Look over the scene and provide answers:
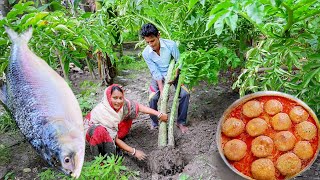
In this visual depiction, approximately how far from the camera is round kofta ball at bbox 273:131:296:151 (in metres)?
2.32

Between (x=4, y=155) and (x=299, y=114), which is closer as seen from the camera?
(x=299, y=114)

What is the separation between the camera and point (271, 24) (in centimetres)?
233

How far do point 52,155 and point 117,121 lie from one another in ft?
5.00

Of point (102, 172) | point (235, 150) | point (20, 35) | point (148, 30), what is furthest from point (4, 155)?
point (235, 150)

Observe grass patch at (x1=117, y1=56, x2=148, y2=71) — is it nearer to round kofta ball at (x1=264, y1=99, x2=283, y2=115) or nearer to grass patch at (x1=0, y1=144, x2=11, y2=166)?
grass patch at (x1=0, y1=144, x2=11, y2=166)

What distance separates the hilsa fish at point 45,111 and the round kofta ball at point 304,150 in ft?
5.09

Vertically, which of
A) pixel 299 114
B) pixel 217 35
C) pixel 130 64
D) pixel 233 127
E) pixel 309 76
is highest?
pixel 217 35

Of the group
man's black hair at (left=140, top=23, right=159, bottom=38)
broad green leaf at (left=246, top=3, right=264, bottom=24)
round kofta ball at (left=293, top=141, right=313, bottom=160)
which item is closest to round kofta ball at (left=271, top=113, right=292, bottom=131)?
round kofta ball at (left=293, top=141, right=313, bottom=160)

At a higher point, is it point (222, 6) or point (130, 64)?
point (222, 6)

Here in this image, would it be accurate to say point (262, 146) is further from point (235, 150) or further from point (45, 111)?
point (45, 111)

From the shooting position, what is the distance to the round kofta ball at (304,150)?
2.29 m

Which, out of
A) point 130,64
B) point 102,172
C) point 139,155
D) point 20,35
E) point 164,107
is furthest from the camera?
point 130,64

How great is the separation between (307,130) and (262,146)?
0.32 meters

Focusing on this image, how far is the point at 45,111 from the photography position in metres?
1.54
